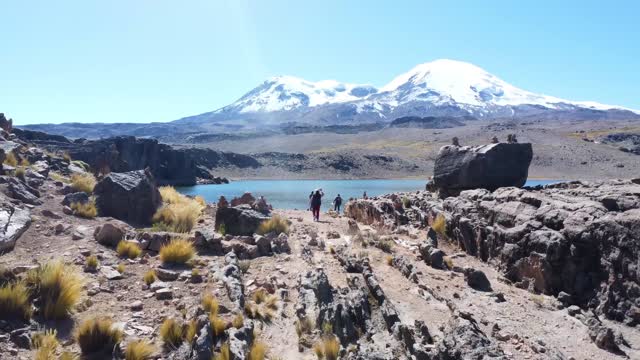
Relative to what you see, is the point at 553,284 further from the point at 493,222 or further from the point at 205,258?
the point at 205,258

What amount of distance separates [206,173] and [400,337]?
10808 centimetres

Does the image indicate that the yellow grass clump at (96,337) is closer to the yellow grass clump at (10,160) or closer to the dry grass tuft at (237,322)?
the dry grass tuft at (237,322)

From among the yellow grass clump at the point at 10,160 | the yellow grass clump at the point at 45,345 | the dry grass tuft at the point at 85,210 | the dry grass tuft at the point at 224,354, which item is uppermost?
the yellow grass clump at the point at 10,160

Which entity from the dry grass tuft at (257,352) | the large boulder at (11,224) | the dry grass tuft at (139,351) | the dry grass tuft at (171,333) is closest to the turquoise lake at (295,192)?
the large boulder at (11,224)

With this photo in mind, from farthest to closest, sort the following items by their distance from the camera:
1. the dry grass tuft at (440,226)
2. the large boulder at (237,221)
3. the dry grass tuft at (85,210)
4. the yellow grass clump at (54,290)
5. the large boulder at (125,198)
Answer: the dry grass tuft at (440,226), the large boulder at (237,221), the large boulder at (125,198), the dry grass tuft at (85,210), the yellow grass clump at (54,290)

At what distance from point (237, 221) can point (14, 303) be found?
8.79 metres

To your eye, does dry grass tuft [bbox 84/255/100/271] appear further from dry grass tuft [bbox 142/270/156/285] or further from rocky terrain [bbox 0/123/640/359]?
dry grass tuft [bbox 142/270/156/285]

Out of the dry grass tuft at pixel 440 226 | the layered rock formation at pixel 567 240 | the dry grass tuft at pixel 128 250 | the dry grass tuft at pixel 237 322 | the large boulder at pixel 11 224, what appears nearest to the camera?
the dry grass tuft at pixel 237 322

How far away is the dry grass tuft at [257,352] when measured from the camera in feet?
21.1

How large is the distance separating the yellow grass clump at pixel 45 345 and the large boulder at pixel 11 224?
10.4 ft

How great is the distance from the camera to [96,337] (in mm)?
6094

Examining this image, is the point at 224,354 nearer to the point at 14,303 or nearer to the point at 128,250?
the point at 14,303

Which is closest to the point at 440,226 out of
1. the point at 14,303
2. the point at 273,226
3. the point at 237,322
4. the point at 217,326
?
the point at 273,226

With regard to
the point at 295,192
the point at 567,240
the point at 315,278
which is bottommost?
the point at 295,192
